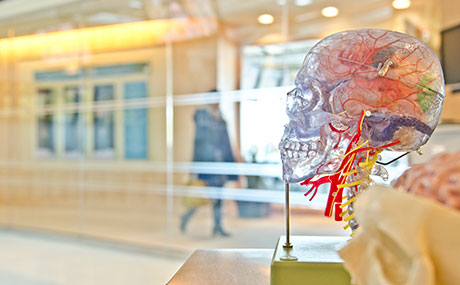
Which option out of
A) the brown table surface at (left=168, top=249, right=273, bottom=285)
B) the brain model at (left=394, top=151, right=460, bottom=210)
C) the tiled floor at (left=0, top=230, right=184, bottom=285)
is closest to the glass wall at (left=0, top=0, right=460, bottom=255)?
the tiled floor at (left=0, top=230, right=184, bottom=285)

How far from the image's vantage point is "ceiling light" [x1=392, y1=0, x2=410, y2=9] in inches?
160

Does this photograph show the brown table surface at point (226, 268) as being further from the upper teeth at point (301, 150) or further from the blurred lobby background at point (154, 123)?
the blurred lobby background at point (154, 123)

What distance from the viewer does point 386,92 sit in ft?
2.87

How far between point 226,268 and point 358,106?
491mm

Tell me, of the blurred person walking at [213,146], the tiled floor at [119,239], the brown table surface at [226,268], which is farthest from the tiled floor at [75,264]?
the brown table surface at [226,268]

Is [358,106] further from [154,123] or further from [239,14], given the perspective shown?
[154,123]

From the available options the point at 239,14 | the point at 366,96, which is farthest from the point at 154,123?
the point at 366,96

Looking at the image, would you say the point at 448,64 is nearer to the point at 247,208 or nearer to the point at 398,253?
the point at 247,208

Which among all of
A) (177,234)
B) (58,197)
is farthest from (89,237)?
(177,234)

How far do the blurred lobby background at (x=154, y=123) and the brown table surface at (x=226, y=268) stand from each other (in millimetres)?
2384

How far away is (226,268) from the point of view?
1131 mm

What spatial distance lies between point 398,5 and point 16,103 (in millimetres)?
5478

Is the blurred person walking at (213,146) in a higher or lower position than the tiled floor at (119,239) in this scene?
higher

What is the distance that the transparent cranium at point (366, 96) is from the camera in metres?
0.87
